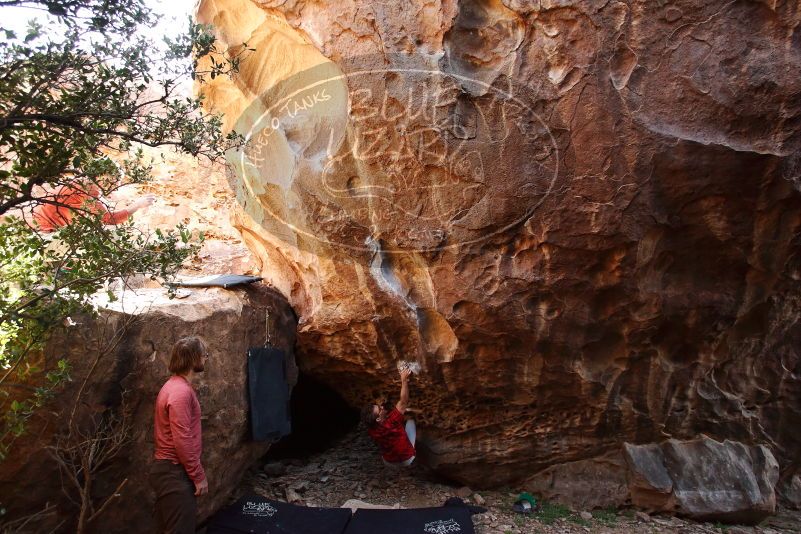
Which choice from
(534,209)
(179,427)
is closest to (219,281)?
(179,427)

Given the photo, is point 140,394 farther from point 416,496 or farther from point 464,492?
point 464,492

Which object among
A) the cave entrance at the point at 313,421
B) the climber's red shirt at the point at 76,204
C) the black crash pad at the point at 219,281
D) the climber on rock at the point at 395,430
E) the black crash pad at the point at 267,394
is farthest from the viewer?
the cave entrance at the point at 313,421

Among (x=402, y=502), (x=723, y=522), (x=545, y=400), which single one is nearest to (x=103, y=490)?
(x=402, y=502)

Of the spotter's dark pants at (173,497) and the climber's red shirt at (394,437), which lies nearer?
the spotter's dark pants at (173,497)

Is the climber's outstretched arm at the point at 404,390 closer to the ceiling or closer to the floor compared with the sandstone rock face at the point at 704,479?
closer to the ceiling

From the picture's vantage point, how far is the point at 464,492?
207 inches

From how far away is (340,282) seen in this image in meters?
4.64

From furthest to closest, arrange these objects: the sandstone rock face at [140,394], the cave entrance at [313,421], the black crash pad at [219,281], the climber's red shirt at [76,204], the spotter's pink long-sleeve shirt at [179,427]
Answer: the cave entrance at [313,421] < the black crash pad at [219,281] < the sandstone rock face at [140,394] < the spotter's pink long-sleeve shirt at [179,427] < the climber's red shirt at [76,204]

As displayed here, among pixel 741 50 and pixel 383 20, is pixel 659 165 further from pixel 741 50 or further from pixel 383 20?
pixel 383 20

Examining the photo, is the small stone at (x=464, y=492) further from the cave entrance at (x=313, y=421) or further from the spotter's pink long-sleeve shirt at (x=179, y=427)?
the spotter's pink long-sleeve shirt at (x=179, y=427)

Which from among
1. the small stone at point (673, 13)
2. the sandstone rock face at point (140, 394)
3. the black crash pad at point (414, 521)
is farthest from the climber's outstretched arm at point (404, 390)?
the small stone at point (673, 13)

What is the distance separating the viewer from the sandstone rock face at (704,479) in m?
4.90

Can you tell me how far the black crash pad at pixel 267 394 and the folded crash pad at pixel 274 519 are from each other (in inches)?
18.5

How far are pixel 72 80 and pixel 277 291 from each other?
8.63ft
